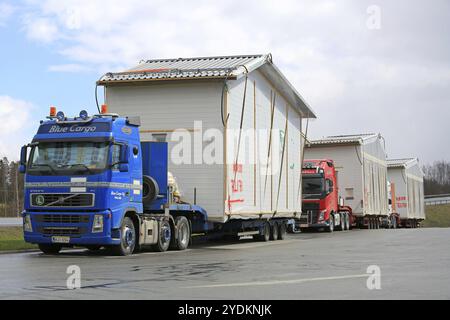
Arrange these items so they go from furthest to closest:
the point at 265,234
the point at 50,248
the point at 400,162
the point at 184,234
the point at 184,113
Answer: the point at 400,162 → the point at 265,234 → the point at 184,113 → the point at 184,234 → the point at 50,248

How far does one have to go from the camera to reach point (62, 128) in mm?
15719

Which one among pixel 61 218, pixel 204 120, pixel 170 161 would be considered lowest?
pixel 61 218

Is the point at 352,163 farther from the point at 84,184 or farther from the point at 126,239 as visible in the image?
the point at 84,184

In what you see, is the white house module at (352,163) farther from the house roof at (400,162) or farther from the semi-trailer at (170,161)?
the house roof at (400,162)

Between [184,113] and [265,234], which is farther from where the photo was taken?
[265,234]

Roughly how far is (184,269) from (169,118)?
27.6 ft

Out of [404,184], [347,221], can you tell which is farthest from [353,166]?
[404,184]

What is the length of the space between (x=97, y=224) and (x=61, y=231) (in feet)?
2.97

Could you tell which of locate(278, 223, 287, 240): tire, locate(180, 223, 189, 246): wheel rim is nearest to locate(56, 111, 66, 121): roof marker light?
locate(180, 223, 189, 246): wheel rim

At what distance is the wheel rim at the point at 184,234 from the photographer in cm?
1843

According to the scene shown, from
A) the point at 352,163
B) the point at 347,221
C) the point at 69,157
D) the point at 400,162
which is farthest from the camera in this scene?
the point at 400,162

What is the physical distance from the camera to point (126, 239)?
52.1 feet

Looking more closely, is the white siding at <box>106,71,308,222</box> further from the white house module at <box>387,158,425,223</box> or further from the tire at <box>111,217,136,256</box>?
the white house module at <box>387,158,425,223</box>

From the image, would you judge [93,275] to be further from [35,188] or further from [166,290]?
[35,188]
